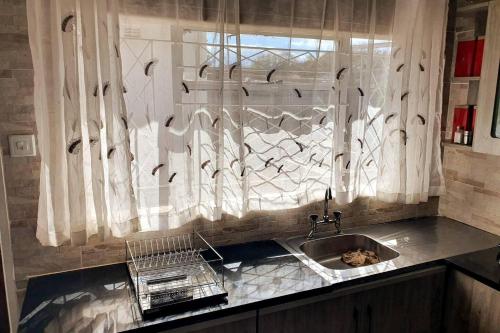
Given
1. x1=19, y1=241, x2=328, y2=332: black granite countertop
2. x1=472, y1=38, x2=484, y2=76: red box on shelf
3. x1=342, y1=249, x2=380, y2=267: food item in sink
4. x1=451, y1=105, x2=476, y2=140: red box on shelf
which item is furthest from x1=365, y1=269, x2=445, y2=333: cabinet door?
x1=472, y1=38, x2=484, y2=76: red box on shelf

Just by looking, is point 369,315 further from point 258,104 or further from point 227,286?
point 258,104

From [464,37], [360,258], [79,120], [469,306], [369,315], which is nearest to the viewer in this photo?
[79,120]

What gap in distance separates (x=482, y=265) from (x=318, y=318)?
86cm

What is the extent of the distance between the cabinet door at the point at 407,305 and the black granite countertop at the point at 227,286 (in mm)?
87

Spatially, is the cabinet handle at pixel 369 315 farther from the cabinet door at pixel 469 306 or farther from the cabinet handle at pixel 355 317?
the cabinet door at pixel 469 306

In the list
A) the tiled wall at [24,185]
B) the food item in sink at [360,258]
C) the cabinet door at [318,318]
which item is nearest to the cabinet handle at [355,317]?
the cabinet door at [318,318]

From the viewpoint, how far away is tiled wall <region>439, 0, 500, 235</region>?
2.15m

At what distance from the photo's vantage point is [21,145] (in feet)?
4.95

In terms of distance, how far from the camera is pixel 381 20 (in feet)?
6.57

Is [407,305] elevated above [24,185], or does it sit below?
below

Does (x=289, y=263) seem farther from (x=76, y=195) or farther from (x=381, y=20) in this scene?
(x=381, y=20)

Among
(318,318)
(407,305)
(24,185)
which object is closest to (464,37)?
(407,305)

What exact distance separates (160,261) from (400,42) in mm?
1659

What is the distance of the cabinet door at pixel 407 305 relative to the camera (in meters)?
1.75
